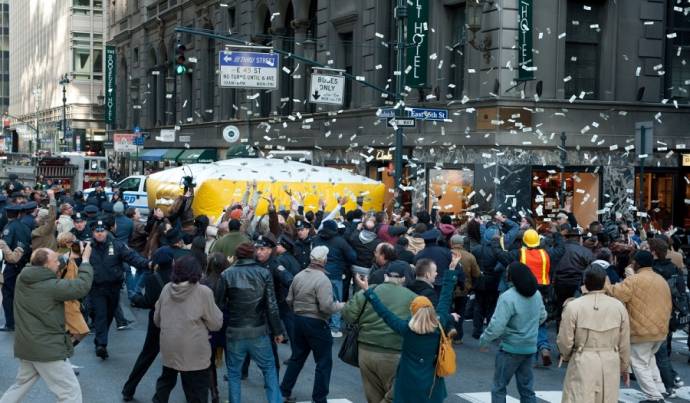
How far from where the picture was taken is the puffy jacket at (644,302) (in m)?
9.88

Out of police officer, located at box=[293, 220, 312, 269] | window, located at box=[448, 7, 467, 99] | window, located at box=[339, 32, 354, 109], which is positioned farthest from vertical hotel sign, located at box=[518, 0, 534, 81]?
police officer, located at box=[293, 220, 312, 269]

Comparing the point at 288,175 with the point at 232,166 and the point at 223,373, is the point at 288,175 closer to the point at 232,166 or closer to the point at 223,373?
the point at 232,166

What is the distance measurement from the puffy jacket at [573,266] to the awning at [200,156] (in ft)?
108

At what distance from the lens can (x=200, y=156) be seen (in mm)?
45844

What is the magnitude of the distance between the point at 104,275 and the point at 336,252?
3342 mm

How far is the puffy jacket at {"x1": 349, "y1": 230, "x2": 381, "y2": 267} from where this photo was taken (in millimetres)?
14219

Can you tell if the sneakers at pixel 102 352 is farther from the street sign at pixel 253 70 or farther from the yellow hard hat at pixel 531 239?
the street sign at pixel 253 70

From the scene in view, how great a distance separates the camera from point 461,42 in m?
26.1

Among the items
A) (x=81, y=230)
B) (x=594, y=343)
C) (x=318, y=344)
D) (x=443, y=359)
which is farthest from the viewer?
(x=81, y=230)

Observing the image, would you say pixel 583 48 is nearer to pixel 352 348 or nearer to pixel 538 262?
pixel 538 262

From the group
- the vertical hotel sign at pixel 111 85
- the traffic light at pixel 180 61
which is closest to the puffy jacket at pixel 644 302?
the traffic light at pixel 180 61

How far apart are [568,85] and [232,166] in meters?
9.30

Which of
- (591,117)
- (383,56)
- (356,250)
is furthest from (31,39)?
(356,250)

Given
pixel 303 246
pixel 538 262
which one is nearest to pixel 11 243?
pixel 303 246
